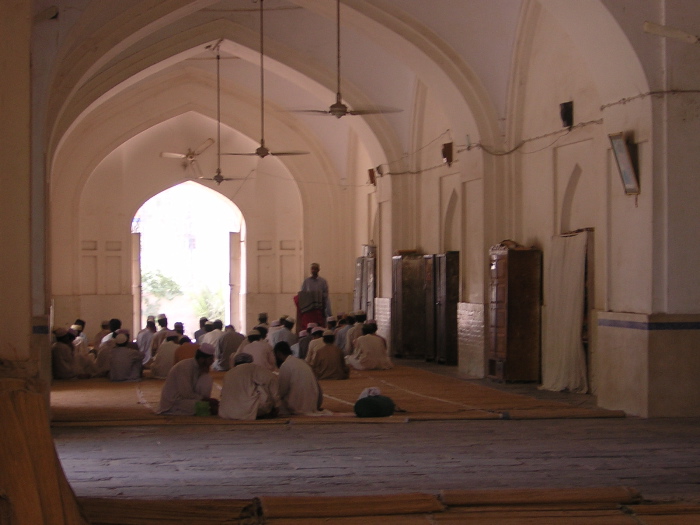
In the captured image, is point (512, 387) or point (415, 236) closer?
point (512, 387)

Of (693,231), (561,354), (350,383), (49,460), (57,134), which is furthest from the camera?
(57,134)

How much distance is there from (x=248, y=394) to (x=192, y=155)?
11366 millimetres

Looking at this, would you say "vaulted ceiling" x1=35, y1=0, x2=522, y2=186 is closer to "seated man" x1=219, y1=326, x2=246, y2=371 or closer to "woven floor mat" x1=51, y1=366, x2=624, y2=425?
"woven floor mat" x1=51, y1=366, x2=624, y2=425

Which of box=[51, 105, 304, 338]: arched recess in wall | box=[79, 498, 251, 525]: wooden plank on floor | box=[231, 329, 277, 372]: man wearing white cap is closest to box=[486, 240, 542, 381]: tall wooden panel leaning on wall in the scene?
box=[231, 329, 277, 372]: man wearing white cap

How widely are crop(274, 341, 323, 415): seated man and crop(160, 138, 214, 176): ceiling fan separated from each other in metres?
11.0

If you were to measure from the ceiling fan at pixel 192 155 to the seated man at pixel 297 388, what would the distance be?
1103 centimetres

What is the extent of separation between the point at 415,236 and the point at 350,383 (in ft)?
14.1

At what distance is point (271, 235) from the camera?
1962cm

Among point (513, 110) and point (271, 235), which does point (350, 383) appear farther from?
point (271, 235)

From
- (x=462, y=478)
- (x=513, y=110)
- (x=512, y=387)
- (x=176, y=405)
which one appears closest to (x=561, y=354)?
(x=512, y=387)

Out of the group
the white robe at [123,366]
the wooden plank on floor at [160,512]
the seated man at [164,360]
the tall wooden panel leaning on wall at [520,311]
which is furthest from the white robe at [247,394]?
the white robe at [123,366]

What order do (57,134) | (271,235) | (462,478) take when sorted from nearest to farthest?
(462,478) < (57,134) < (271,235)

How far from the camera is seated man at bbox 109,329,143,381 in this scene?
12.1 metres

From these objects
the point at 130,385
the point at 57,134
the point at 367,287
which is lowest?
the point at 130,385
